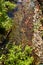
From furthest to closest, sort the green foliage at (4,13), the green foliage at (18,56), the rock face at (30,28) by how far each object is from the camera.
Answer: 1. the rock face at (30,28)
2. the green foliage at (18,56)
3. the green foliage at (4,13)

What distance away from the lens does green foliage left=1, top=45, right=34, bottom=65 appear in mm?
7719

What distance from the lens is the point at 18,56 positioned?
306 inches

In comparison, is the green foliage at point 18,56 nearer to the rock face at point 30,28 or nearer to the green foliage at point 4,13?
the rock face at point 30,28

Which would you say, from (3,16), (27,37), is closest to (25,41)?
(27,37)

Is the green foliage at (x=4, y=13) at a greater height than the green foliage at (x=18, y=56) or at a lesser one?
greater

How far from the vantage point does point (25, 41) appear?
852 centimetres

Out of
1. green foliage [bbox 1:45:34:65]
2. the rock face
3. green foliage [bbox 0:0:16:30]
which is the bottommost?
green foliage [bbox 1:45:34:65]

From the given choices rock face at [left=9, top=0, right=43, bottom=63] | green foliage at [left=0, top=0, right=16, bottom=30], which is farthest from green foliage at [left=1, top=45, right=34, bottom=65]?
green foliage at [left=0, top=0, right=16, bottom=30]

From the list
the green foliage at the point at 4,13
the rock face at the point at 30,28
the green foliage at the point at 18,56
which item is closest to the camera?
the green foliage at the point at 4,13

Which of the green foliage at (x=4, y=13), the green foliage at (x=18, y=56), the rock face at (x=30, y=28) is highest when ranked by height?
the green foliage at (x=4, y=13)

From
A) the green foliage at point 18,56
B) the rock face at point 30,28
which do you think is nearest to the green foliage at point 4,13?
the green foliage at point 18,56

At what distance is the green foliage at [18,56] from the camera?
7719 mm

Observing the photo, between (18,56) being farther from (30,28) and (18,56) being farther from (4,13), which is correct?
(4,13)

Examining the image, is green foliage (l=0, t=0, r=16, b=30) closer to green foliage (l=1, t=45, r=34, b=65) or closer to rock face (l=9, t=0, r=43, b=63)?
green foliage (l=1, t=45, r=34, b=65)
